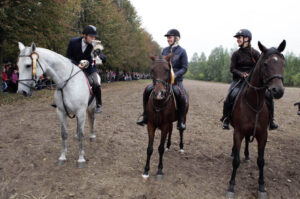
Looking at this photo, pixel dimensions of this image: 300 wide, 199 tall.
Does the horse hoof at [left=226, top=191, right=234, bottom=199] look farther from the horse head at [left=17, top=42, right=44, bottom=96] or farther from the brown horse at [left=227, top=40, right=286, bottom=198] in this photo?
the horse head at [left=17, top=42, right=44, bottom=96]

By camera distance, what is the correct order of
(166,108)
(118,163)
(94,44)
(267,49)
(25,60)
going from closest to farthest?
(267,49) < (25,60) < (166,108) < (118,163) < (94,44)

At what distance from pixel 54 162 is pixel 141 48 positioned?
137 feet

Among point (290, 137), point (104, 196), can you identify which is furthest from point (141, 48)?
point (104, 196)

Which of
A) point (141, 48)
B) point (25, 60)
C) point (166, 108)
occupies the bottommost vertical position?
point (166, 108)

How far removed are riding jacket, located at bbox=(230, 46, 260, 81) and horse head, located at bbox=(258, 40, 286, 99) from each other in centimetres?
111

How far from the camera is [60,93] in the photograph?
5.08 metres

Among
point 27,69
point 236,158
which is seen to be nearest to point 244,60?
point 236,158

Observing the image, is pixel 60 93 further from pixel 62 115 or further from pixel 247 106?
pixel 247 106

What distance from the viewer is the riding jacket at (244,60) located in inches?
197

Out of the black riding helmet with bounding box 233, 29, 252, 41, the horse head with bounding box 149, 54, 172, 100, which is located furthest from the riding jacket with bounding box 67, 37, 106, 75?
the black riding helmet with bounding box 233, 29, 252, 41

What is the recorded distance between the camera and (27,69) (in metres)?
4.36

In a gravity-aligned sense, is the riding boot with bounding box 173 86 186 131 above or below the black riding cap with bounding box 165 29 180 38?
below

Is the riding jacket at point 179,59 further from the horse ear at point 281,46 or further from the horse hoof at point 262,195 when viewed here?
the horse hoof at point 262,195

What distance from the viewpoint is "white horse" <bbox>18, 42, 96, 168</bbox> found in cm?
432
